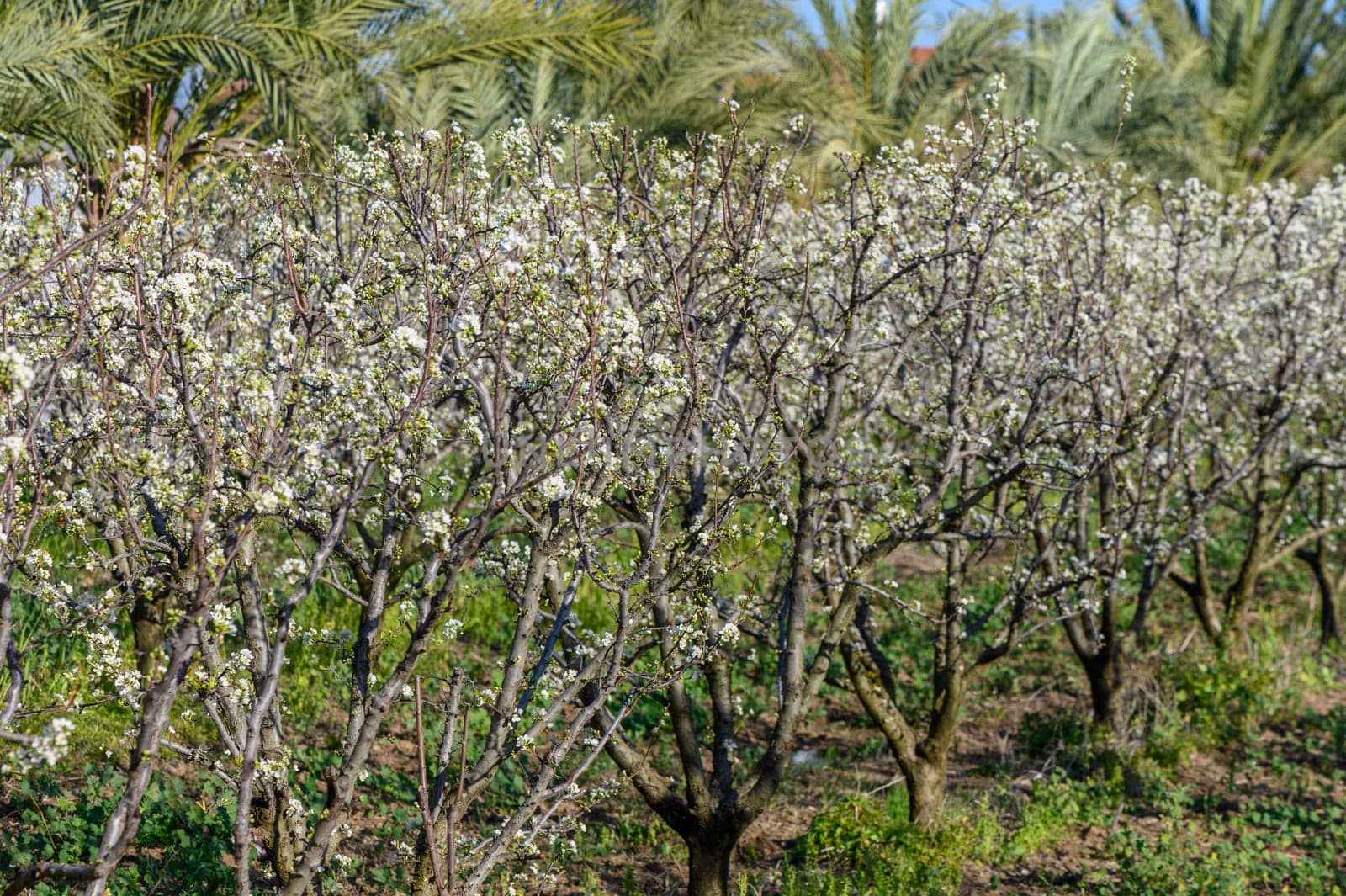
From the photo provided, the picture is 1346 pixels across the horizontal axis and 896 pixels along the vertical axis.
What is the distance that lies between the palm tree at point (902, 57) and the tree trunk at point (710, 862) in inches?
443

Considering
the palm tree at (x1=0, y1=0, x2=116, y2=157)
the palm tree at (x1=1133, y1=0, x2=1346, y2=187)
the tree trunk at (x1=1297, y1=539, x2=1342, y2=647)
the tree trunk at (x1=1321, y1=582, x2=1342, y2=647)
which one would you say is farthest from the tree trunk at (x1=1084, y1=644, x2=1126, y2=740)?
the palm tree at (x1=1133, y1=0, x2=1346, y2=187)

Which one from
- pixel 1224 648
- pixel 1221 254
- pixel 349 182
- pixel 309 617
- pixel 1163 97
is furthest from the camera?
pixel 1163 97

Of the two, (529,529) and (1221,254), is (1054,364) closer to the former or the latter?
(529,529)

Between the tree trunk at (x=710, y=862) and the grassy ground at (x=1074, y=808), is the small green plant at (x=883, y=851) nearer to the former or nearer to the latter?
the grassy ground at (x=1074, y=808)

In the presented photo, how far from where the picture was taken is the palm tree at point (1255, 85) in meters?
18.0

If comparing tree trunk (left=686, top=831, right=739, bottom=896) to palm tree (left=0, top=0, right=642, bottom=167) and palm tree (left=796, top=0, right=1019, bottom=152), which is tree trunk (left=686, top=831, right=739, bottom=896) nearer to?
palm tree (left=0, top=0, right=642, bottom=167)

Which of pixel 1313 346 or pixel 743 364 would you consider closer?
pixel 743 364

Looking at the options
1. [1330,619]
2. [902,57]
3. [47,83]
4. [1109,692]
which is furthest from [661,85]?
[1330,619]

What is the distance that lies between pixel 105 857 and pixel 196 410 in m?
1.44

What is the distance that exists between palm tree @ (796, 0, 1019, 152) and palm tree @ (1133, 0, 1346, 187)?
3.69m

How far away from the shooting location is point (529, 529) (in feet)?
15.2

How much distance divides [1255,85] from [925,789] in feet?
51.3

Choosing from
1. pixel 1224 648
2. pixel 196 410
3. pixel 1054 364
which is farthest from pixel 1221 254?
pixel 196 410

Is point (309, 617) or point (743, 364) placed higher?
point (743, 364)
